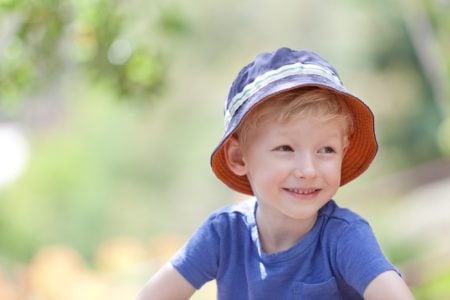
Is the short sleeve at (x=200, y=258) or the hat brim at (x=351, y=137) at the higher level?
the hat brim at (x=351, y=137)

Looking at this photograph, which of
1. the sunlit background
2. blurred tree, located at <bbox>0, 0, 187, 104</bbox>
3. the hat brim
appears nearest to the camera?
the hat brim

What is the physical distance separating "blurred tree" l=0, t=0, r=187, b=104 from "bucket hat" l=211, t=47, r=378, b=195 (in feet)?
7.14

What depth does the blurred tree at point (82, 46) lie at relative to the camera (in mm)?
4949

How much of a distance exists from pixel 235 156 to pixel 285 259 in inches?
13.1

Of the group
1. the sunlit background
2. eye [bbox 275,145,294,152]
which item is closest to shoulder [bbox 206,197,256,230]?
eye [bbox 275,145,294,152]

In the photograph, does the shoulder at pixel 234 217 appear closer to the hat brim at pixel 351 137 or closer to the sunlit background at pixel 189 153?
the hat brim at pixel 351 137

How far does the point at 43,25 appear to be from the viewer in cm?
508

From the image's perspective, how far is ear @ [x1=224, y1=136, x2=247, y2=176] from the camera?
2.81 m

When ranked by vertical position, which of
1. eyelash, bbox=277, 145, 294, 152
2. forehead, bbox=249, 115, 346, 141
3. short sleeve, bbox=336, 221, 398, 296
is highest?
forehead, bbox=249, 115, 346, 141

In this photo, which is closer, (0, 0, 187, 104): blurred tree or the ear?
the ear

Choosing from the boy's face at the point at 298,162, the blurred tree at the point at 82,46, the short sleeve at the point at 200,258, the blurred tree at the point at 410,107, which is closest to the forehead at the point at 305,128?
the boy's face at the point at 298,162

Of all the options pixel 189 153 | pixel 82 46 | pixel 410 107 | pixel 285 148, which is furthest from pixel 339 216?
pixel 410 107

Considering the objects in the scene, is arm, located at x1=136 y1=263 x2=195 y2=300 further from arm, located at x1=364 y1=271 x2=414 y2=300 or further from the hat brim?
arm, located at x1=364 y1=271 x2=414 y2=300

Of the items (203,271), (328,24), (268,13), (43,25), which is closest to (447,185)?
(328,24)
